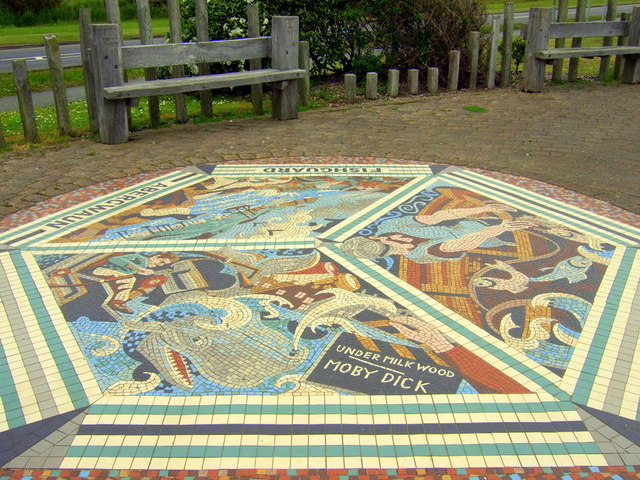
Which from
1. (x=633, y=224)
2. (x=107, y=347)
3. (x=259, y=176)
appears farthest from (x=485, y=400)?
(x=259, y=176)

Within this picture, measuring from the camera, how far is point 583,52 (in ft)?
38.9

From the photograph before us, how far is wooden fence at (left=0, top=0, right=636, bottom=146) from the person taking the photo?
8391 millimetres

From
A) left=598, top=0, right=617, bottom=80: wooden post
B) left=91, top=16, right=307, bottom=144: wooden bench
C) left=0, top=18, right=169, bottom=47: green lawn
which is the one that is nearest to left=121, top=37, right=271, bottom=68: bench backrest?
left=91, top=16, right=307, bottom=144: wooden bench

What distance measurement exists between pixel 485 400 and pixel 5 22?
91.4 ft

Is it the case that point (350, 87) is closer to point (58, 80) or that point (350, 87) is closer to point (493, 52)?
point (493, 52)

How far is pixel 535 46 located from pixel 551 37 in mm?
394

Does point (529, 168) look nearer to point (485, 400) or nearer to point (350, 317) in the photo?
point (350, 317)

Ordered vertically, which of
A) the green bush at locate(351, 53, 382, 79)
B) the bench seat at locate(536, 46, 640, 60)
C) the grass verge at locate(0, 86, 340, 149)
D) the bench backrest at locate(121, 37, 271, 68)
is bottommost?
the grass verge at locate(0, 86, 340, 149)

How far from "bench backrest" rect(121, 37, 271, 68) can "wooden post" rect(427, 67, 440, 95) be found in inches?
136

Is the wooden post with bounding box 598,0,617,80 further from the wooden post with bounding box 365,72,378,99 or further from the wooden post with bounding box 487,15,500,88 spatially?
the wooden post with bounding box 365,72,378,99

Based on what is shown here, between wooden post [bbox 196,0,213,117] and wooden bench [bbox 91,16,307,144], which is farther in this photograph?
wooden post [bbox 196,0,213,117]

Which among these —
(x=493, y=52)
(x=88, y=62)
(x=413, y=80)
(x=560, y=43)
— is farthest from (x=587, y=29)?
(x=88, y=62)

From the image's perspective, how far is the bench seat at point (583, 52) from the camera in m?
11.6

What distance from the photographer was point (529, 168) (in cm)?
775
